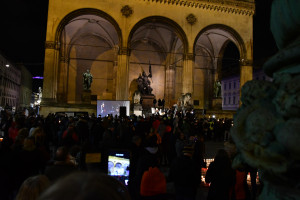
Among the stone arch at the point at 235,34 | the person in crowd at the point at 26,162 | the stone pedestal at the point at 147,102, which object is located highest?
the stone arch at the point at 235,34

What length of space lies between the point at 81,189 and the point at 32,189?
46.7 inches

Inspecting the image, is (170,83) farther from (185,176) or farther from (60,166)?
(60,166)

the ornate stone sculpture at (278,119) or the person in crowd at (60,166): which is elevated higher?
the ornate stone sculpture at (278,119)

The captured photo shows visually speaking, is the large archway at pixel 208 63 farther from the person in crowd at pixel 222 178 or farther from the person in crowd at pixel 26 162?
the person in crowd at pixel 26 162

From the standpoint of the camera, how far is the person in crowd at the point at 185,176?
345 centimetres

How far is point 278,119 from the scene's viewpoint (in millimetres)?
1235

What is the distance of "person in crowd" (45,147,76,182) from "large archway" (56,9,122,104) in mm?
24404

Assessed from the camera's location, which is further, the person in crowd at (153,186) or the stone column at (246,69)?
the stone column at (246,69)

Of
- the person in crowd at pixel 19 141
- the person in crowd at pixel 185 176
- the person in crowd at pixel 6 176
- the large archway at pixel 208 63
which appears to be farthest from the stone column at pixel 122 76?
the person in crowd at pixel 185 176

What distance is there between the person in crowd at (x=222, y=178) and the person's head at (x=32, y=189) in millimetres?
2318

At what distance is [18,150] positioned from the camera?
12.3ft

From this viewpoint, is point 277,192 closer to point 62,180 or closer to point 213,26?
point 62,180

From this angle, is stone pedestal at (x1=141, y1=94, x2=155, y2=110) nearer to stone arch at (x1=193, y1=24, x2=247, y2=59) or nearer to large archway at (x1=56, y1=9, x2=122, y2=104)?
large archway at (x1=56, y1=9, x2=122, y2=104)

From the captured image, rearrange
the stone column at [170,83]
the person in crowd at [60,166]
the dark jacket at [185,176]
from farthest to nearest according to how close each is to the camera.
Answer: the stone column at [170,83] < the dark jacket at [185,176] < the person in crowd at [60,166]
